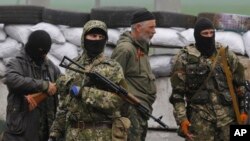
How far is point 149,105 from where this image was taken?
4719 millimetres

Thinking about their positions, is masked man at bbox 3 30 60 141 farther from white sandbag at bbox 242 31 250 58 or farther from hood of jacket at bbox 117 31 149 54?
white sandbag at bbox 242 31 250 58

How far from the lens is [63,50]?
632 cm

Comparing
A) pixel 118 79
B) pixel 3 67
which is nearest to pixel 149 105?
pixel 118 79

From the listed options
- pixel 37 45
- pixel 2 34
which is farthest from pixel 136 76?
pixel 2 34

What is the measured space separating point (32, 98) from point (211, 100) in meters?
1.38

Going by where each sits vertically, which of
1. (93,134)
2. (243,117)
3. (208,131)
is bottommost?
(208,131)

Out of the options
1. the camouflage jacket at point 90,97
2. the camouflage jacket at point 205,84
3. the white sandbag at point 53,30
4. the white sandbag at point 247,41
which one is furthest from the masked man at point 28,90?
the white sandbag at point 247,41

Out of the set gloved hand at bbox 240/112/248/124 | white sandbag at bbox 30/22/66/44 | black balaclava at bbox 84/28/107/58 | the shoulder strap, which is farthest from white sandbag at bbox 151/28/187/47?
black balaclava at bbox 84/28/107/58

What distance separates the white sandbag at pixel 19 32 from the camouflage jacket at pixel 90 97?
7.98 feet

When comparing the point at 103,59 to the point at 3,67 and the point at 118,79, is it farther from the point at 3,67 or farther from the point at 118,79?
the point at 3,67

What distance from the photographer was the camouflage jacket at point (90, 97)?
12.3ft

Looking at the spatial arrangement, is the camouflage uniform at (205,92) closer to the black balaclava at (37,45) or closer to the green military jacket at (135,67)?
the green military jacket at (135,67)

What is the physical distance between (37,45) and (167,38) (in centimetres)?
219

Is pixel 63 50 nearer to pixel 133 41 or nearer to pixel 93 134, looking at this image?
pixel 133 41
